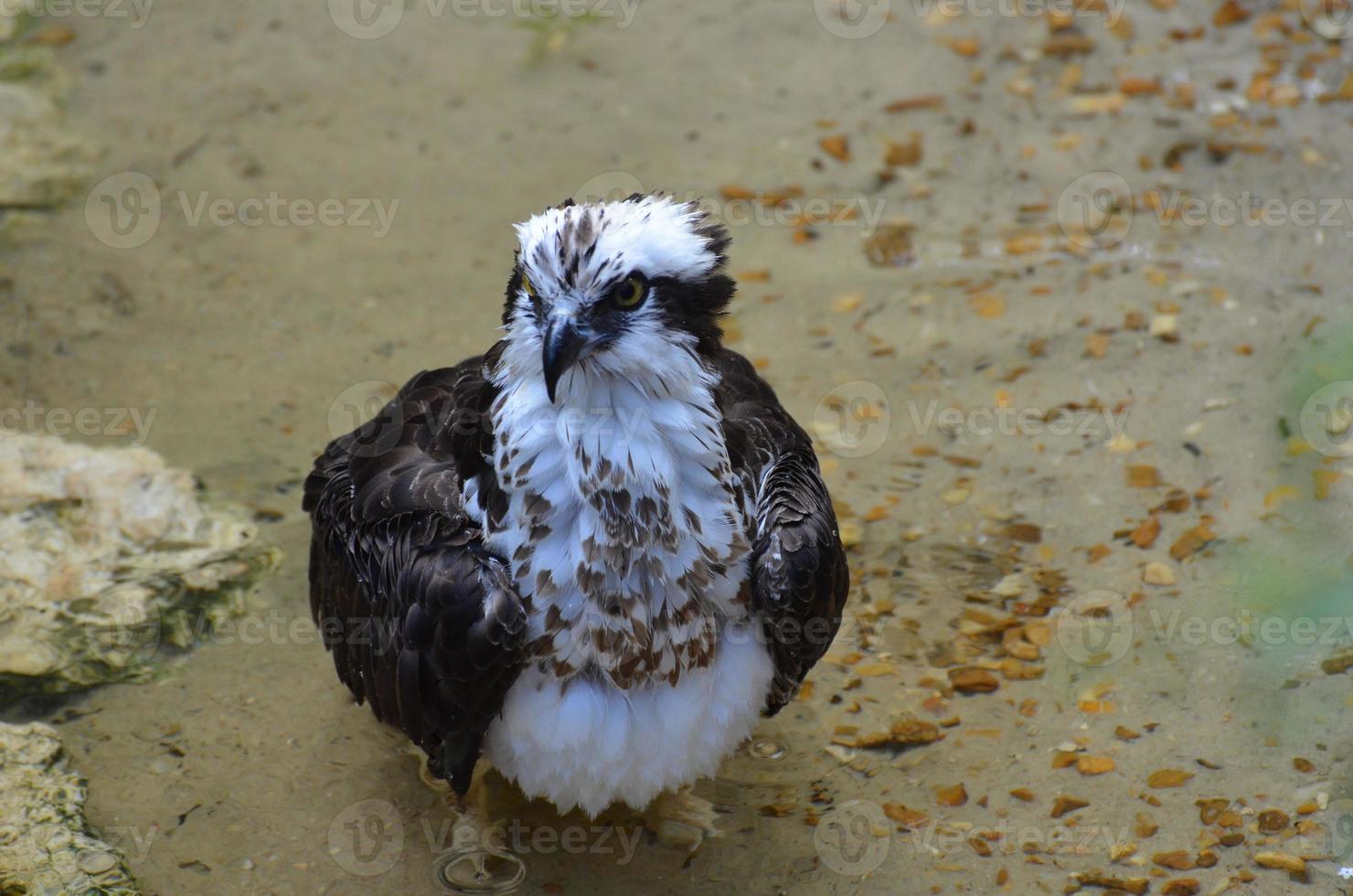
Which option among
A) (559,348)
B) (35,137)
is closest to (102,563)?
(559,348)

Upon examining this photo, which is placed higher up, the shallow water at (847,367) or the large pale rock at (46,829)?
the shallow water at (847,367)

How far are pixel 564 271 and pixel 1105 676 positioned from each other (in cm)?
256

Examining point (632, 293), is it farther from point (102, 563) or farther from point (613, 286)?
point (102, 563)

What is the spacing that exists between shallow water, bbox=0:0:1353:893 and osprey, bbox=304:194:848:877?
712 mm

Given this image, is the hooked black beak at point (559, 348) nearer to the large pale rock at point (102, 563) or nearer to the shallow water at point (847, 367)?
the shallow water at point (847, 367)

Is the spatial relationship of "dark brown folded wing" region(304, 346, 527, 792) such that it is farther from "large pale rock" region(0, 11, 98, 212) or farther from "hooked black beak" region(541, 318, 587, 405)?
"large pale rock" region(0, 11, 98, 212)

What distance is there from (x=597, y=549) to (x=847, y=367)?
9.13 ft

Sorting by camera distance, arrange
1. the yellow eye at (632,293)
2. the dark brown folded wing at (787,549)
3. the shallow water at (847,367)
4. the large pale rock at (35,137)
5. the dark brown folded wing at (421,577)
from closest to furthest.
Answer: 1. the yellow eye at (632,293)
2. the dark brown folded wing at (421,577)
3. the dark brown folded wing at (787,549)
4. the shallow water at (847,367)
5. the large pale rock at (35,137)

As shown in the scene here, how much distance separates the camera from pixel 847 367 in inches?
249

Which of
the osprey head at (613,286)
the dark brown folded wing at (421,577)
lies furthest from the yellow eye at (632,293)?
the dark brown folded wing at (421,577)

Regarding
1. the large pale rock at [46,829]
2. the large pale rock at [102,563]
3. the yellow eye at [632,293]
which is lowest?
the large pale rock at [46,829]

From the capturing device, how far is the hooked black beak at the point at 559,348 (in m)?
3.55

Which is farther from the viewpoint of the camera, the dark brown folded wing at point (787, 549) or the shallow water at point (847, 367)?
the shallow water at point (847, 367)

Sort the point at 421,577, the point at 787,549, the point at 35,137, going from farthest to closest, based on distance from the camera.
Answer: the point at 35,137
the point at 787,549
the point at 421,577
